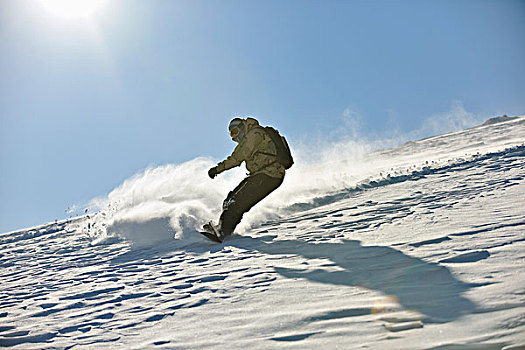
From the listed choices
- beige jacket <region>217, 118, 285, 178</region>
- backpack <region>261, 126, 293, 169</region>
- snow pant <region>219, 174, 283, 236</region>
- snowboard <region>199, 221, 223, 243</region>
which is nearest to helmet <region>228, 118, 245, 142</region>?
beige jacket <region>217, 118, 285, 178</region>

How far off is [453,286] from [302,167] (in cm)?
1280

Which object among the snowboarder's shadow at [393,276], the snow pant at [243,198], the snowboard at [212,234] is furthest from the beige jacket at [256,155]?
the snowboarder's shadow at [393,276]

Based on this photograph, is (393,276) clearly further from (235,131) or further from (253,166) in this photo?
(235,131)

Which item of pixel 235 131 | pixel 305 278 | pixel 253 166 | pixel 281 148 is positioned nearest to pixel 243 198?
pixel 253 166

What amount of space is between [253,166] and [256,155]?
21cm

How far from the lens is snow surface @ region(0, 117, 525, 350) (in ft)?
7.68

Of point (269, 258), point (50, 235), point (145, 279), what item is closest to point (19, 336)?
point (145, 279)

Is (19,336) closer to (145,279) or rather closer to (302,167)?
(145,279)

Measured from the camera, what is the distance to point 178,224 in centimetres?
790

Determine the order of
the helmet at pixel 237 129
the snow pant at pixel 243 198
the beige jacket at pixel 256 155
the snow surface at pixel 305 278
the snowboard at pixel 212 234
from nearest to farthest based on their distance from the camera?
1. the snow surface at pixel 305 278
2. the snowboard at pixel 212 234
3. the snow pant at pixel 243 198
4. the beige jacket at pixel 256 155
5. the helmet at pixel 237 129

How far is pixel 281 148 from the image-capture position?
269 inches

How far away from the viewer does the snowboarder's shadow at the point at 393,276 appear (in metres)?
2.43

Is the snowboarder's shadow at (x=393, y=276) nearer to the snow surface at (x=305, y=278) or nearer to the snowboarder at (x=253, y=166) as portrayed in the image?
A: the snow surface at (x=305, y=278)

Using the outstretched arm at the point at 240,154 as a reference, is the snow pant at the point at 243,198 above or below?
below
